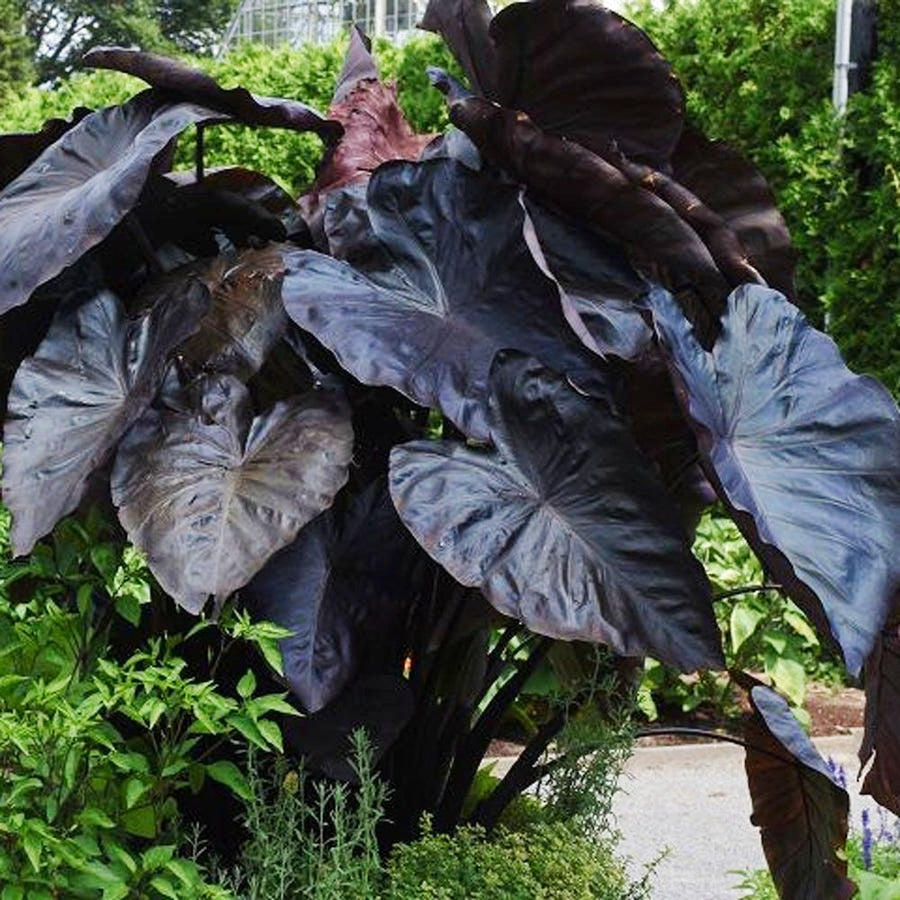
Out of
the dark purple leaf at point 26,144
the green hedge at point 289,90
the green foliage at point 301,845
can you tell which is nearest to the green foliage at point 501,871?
the green foliage at point 301,845

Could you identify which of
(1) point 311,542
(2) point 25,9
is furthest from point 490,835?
(2) point 25,9

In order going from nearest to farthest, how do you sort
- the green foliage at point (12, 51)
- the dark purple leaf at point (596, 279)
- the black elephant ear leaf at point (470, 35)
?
the dark purple leaf at point (596, 279) < the black elephant ear leaf at point (470, 35) < the green foliage at point (12, 51)

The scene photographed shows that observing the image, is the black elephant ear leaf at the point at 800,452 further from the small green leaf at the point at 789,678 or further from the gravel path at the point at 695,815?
the small green leaf at the point at 789,678

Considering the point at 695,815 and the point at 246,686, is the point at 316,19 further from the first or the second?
the point at 246,686

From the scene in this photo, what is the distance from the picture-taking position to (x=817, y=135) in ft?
21.0

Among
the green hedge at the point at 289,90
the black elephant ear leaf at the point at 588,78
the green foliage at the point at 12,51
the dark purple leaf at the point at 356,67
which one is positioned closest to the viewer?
the black elephant ear leaf at the point at 588,78

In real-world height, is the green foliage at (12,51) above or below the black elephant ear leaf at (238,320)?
below

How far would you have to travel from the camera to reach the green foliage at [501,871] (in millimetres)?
1993

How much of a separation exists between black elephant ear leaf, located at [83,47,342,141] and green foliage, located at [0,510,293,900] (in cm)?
66

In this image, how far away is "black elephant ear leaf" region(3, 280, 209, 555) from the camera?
1.97m

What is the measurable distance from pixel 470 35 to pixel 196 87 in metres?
0.43

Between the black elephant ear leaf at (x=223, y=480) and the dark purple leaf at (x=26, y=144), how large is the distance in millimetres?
694

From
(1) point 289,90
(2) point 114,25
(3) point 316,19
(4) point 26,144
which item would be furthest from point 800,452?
(2) point 114,25

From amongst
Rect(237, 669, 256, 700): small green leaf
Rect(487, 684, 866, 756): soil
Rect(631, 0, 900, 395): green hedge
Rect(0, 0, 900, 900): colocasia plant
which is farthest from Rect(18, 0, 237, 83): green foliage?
Rect(237, 669, 256, 700): small green leaf
